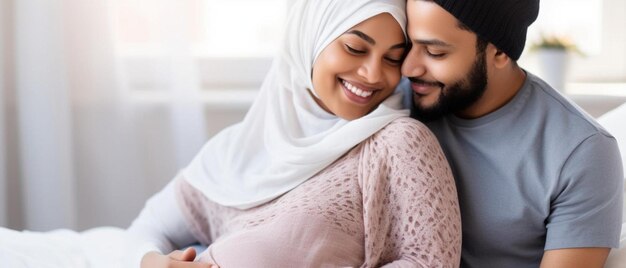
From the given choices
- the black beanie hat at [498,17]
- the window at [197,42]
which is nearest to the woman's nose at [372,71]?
the black beanie hat at [498,17]

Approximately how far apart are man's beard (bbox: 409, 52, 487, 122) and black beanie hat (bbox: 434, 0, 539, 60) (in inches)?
2.0

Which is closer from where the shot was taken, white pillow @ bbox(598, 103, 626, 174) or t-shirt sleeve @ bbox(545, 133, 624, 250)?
t-shirt sleeve @ bbox(545, 133, 624, 250)

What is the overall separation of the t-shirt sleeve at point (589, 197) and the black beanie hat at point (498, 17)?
0.79ft

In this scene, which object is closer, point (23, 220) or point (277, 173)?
point (277, 173)

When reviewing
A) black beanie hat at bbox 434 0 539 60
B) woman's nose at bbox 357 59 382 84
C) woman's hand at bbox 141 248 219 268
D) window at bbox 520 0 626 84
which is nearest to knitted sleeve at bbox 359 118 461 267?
woman's nose at bbox 357 59 382 84

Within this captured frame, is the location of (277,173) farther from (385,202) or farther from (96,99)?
(96,99)

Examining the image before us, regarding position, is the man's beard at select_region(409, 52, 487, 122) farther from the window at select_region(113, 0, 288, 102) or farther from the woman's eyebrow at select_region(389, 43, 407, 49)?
the window at select_region(113, 0, 288, 102)

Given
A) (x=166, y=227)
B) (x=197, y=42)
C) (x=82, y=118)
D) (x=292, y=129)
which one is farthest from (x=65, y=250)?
(x=197, y=42)

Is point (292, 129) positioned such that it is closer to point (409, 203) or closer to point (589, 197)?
point (409, 203)

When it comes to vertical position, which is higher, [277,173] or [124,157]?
[277,173]

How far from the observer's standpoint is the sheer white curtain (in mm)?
2568

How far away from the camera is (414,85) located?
1727 mm

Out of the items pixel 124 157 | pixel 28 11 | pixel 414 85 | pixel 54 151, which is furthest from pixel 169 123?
pixel 414 85

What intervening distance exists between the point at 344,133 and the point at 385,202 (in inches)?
6.9
